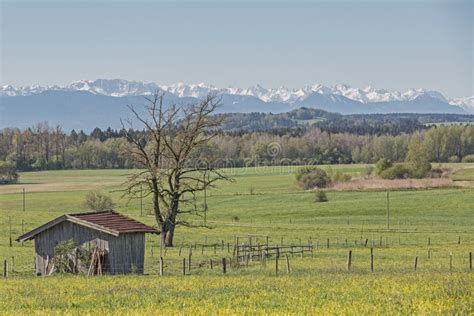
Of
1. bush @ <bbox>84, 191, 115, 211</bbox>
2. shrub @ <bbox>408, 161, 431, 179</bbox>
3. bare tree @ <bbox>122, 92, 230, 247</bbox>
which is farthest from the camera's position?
shrub @ <bbox>408, 161, 431, 179</bbox>

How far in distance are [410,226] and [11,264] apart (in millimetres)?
50426

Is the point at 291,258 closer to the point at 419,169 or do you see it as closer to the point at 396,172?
the point at 396,172

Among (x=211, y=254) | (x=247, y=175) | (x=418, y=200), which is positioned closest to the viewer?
(x=211, y=254)

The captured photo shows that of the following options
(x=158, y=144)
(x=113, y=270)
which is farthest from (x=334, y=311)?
(x=158, y=144)

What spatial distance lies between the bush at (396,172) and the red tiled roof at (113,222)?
326 feet

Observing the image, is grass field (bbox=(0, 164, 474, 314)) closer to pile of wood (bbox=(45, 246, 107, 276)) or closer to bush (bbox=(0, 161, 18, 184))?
pile of wood (bbox=(45, 246, 107, 276))

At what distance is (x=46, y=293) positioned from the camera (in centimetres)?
2430

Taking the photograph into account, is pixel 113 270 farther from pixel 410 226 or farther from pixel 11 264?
pixel 410 226

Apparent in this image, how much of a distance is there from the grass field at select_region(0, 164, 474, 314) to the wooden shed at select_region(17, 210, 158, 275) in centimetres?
137

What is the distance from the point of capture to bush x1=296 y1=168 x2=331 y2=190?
5162 inches

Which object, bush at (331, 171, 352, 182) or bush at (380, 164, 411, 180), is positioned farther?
bush at (380, 164, 411, 180)

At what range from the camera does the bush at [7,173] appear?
142 metres

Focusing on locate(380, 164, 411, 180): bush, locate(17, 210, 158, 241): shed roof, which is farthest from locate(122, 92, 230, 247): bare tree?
locate(380, 164, 411, 180): bush

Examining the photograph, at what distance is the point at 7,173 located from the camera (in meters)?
144
